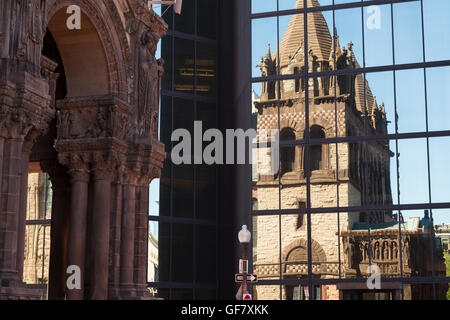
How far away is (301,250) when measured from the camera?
3678 cm

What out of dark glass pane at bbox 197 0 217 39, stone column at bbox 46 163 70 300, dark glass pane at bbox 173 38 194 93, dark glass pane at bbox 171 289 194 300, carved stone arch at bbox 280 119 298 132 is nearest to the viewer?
stone column at bbox 46 163 70 300

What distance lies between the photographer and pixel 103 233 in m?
20.8

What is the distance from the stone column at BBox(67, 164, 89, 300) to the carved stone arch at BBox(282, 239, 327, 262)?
17283 mm

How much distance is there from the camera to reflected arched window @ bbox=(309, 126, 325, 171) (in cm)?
3722

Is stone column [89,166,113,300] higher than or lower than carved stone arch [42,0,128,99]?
lower

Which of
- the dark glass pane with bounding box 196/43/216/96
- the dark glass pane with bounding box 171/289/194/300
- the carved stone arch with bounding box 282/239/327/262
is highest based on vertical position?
the dark glass pane with bounding box 196/43/216/96

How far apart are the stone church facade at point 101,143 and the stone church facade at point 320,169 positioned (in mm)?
15217

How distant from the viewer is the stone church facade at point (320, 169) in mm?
36188

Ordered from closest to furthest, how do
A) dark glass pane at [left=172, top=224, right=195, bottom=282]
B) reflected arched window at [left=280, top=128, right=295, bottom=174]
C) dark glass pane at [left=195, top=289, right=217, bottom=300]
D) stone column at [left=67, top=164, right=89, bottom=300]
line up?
stone column at [left=67, top=164, right=89, bottom=300], reflected arched window at [left=280, top=128, right=295, bottom=174], dark glass pane at [left=172, top=224, right=195, bottom=282], dark glass pane at [left=195, top=289, right=217, bottom=300]

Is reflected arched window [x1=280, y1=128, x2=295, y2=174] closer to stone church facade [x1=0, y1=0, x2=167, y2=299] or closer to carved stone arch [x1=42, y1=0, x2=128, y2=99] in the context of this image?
stone church facade [x1=0, y1=0, x2=167, y2=299]

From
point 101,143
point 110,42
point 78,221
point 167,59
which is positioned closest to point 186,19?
point 167,59

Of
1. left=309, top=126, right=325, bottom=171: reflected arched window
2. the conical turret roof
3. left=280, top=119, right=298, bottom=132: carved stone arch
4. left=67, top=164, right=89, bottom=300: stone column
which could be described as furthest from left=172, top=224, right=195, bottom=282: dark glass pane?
left=67, top=164, right=89, bottom=300: stone column

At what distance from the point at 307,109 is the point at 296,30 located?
3892mm
